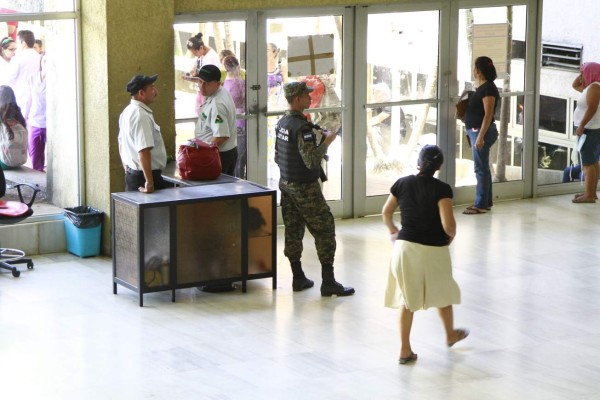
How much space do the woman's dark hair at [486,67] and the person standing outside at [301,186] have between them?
11.1ft

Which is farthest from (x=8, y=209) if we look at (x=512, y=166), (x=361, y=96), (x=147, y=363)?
(x=512, y=166)

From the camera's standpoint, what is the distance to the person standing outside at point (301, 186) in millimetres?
9109

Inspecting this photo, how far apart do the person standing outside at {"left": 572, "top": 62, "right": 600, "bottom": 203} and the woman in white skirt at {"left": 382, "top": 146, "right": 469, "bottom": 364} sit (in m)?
5.70

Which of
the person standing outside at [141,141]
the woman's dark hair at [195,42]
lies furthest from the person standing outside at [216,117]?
the woman's dark hair at [195,42]

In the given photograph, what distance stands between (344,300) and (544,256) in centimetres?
237

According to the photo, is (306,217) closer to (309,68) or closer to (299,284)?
(299,284)

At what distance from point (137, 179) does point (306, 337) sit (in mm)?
2238

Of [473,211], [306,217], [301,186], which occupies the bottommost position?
[473,211]

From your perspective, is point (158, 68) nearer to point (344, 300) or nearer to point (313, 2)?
point (313, 2)

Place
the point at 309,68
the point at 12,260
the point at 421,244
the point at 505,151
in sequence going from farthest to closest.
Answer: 1. the point at 505,151
2. the point at 309,68
3. the point at 12,260
4. the point at 421,244

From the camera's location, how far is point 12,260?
1023 cm

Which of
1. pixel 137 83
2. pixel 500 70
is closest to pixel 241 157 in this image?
pixel 137 83

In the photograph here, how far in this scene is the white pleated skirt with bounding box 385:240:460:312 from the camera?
301 inches

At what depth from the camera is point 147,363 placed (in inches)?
307
